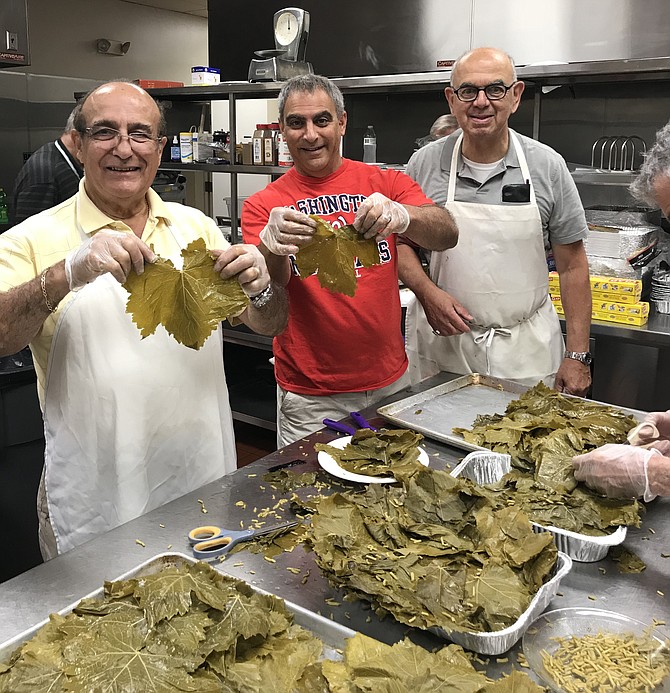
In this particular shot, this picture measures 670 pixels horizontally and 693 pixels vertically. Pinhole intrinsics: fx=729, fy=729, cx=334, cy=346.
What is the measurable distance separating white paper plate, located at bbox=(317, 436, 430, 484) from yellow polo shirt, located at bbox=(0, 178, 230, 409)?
66 cm

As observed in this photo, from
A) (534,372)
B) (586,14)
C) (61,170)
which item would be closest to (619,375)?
(534,372)

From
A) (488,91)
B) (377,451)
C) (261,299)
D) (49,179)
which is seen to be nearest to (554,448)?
(377,451)

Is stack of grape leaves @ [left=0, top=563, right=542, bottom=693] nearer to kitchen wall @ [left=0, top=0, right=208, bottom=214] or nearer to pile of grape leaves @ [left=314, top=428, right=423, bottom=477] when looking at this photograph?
pile of grape leaves @ [left=314, top=428, right=423, bottom=477]

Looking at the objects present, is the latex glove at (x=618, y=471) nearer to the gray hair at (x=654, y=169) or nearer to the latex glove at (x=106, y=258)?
the gray hair at (x=654, y=169)

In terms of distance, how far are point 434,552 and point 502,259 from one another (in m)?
1.82

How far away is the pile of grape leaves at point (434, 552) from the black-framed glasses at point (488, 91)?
5.57 ft

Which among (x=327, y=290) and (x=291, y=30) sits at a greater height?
(x=291, y=30)

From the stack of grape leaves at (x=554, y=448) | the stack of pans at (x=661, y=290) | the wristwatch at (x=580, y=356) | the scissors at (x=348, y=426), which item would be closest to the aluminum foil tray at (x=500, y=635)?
the stack of grape leaves at (x=554, y=448)

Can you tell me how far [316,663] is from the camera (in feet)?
3.43

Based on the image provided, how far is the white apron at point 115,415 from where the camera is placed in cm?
188

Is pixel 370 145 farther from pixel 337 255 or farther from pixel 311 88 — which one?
pixel 337 255

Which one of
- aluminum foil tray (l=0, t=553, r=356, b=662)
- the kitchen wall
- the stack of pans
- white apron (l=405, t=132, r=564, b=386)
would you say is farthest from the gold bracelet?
the kitchen wall

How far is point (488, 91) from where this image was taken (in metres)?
2.67

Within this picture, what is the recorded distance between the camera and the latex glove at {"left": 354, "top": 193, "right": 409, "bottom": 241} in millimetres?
2059
